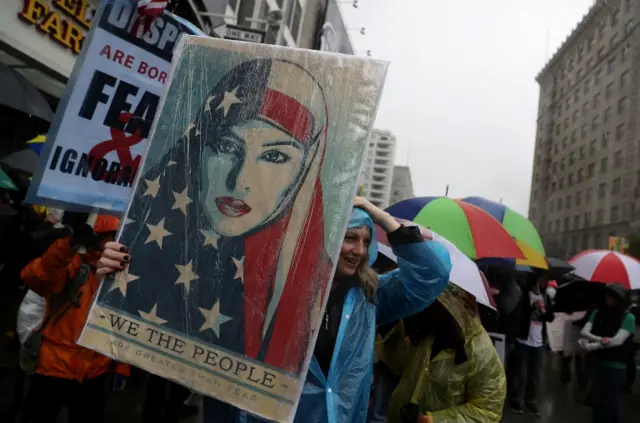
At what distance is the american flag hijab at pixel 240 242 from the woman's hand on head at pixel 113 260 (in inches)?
1.3

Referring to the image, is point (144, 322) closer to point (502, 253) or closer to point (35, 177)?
point (35, 177)

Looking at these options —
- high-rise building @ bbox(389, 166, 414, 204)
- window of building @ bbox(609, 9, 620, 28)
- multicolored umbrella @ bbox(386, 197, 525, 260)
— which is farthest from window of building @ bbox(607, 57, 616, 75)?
high-rise building @ bbox(389, 166, 414, 204)

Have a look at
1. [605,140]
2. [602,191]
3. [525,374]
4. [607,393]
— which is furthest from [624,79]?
[607,393]

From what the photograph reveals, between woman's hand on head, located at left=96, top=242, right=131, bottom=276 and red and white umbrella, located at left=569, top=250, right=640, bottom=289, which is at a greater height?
red and white umbrella, located at left=569, top=250, right=640, bottom=289

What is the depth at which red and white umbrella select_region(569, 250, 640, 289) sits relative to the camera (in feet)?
23.0

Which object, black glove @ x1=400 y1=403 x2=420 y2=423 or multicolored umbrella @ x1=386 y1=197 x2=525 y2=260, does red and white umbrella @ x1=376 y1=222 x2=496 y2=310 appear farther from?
multicolored umbrella @ x1=386 y1=197 x2=525 y2=260

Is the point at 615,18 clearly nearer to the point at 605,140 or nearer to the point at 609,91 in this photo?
the point at 609,91

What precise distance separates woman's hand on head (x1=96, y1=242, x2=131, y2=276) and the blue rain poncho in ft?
2.23

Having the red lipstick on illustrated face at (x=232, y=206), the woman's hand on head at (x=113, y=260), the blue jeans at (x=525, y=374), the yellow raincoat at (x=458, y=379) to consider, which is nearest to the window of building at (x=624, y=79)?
the blue jeans at (x=525, y=374)

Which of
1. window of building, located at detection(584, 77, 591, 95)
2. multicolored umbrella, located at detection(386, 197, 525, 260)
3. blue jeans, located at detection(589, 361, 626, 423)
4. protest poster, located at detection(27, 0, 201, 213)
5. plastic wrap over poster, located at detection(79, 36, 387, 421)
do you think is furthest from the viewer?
window of building, located at detection(584, 77, 591, 95)

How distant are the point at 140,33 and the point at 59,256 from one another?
1337mm

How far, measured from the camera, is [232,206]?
1577 mm

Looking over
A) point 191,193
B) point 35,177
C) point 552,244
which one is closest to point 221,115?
point 191,193

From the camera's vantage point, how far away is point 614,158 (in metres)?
30.3
